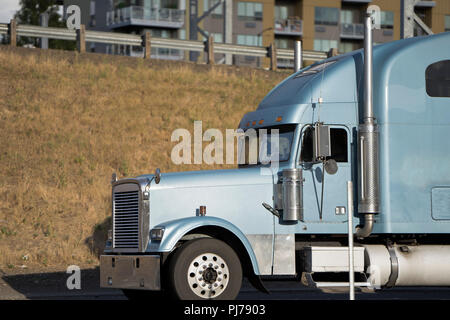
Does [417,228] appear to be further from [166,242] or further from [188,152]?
[188,152]

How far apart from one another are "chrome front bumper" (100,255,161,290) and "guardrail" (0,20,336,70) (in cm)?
1972

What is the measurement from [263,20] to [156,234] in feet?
213

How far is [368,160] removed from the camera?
13.8 m

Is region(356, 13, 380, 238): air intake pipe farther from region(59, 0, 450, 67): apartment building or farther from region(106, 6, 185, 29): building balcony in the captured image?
region(106, 6, 185, 29): building balcony

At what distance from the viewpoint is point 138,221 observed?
13.3 metres

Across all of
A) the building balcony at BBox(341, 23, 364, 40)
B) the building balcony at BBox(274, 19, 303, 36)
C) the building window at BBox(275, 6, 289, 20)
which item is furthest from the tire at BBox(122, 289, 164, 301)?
the building balcony at BBox(341, 23, 364, 40)

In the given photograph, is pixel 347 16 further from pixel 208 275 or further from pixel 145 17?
pixel 208 275

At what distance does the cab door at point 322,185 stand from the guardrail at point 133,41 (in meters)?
18.6

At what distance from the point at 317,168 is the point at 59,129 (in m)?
16.4

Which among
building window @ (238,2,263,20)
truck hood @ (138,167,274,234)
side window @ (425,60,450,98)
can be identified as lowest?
truck hood @ (138,167,274,234)

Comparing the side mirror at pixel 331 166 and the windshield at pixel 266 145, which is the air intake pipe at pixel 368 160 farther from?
the windshield at pixel 266 145

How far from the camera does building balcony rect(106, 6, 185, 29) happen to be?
234 ft

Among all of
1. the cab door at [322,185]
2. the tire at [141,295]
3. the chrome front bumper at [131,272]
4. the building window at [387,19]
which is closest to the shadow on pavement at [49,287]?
the tire at [141,295]
